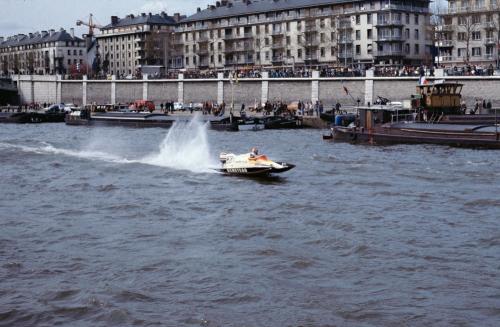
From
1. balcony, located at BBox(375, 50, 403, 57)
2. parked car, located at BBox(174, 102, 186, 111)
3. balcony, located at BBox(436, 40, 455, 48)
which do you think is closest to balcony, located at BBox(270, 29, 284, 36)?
balcony, located at BBox(375, 50, 403, 57)

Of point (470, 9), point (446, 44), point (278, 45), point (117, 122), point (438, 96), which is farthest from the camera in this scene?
point (278, 45)

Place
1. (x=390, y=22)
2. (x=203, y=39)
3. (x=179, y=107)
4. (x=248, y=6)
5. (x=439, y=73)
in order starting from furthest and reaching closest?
(x=203, y=39) < (x=248, y=6) < (x=390, y=22) < (x=179, y=107) < (x=439, y=73)

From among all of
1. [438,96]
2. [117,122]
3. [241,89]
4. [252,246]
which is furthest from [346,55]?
[252,246]

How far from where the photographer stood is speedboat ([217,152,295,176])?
37656 millimetres

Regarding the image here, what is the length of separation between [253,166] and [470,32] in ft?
232

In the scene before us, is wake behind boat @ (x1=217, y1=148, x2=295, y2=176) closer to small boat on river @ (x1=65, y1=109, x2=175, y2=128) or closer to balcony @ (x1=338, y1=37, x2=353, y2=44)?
small boat on river @ (x1=65, y1=109, x2=175, y2=128)

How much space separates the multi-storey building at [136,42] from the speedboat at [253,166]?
369ft

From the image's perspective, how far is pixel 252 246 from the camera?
80.8 feet

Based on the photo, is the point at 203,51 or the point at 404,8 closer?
the point at 404,8

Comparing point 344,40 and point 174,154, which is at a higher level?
point 344,40

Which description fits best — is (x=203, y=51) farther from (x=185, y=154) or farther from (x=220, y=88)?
(x=185, y=154)

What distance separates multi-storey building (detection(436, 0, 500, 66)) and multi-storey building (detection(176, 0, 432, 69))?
8418 mm

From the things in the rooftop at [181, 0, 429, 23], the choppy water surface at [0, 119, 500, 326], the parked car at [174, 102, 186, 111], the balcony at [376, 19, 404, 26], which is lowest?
the choppy water surface at [0, 119, 500, 326]

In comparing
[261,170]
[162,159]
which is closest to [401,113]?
[162,159]
